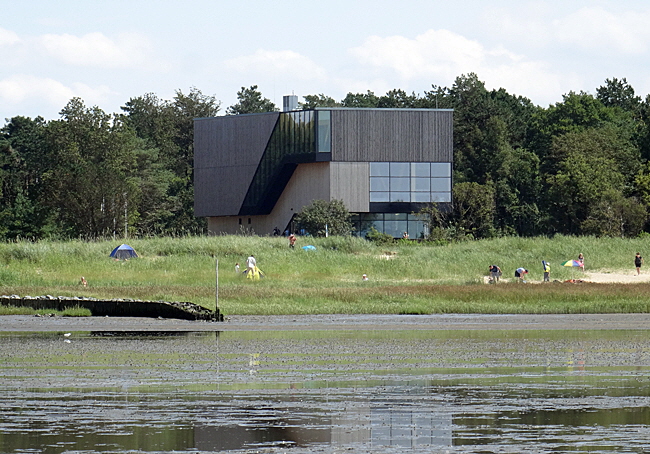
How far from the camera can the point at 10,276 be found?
1855 inches

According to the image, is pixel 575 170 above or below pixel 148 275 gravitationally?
above

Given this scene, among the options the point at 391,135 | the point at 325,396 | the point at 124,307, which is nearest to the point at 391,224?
the point at 391,135

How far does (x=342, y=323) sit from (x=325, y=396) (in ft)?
56.8

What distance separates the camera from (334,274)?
184 ft

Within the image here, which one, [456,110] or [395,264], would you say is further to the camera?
[456,110]

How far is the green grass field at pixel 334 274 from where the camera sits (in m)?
38.7

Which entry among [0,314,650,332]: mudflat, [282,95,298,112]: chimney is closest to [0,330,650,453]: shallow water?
[0,314,650,332]: mudflat

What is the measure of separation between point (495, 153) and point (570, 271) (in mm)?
50856

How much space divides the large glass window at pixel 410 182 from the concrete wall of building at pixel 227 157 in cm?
1009

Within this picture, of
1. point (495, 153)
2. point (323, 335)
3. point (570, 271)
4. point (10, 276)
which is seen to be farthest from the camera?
point (495, 153)

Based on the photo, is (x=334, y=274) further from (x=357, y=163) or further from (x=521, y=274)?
(x=357, y=163)

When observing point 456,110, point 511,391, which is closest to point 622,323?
point 511,391

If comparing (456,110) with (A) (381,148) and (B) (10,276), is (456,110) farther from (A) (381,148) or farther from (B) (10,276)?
(B) (10,276)

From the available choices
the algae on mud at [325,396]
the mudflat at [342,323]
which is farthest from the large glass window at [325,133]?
the algae on mud at [325,396]
